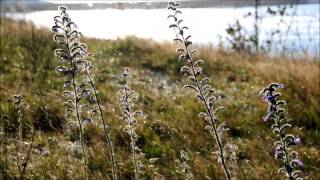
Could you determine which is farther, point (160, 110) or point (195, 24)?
point (195, 24)

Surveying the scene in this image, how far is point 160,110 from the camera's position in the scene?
7.68 m

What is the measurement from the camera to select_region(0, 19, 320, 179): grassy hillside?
5438mm

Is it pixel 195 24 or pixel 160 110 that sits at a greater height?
pixel 195 24

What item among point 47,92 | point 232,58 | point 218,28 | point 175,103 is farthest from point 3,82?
point 218,28

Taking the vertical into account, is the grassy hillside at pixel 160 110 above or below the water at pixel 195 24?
below

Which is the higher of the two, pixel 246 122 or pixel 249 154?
pixel 246 122

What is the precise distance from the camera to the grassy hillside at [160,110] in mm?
5438

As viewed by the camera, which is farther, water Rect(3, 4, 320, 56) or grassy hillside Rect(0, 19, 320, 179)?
water Rect(3, 4, 320, 56)

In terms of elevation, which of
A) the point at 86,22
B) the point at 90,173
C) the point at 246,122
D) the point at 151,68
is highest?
the point at 86,22

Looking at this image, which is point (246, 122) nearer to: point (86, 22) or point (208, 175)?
point (208, 175)

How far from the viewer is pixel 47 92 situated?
27.3 feet

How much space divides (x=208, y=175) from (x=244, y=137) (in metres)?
1.55

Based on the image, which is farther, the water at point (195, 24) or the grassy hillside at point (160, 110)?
the water at point (195, 24)

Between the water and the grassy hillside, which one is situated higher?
the water
